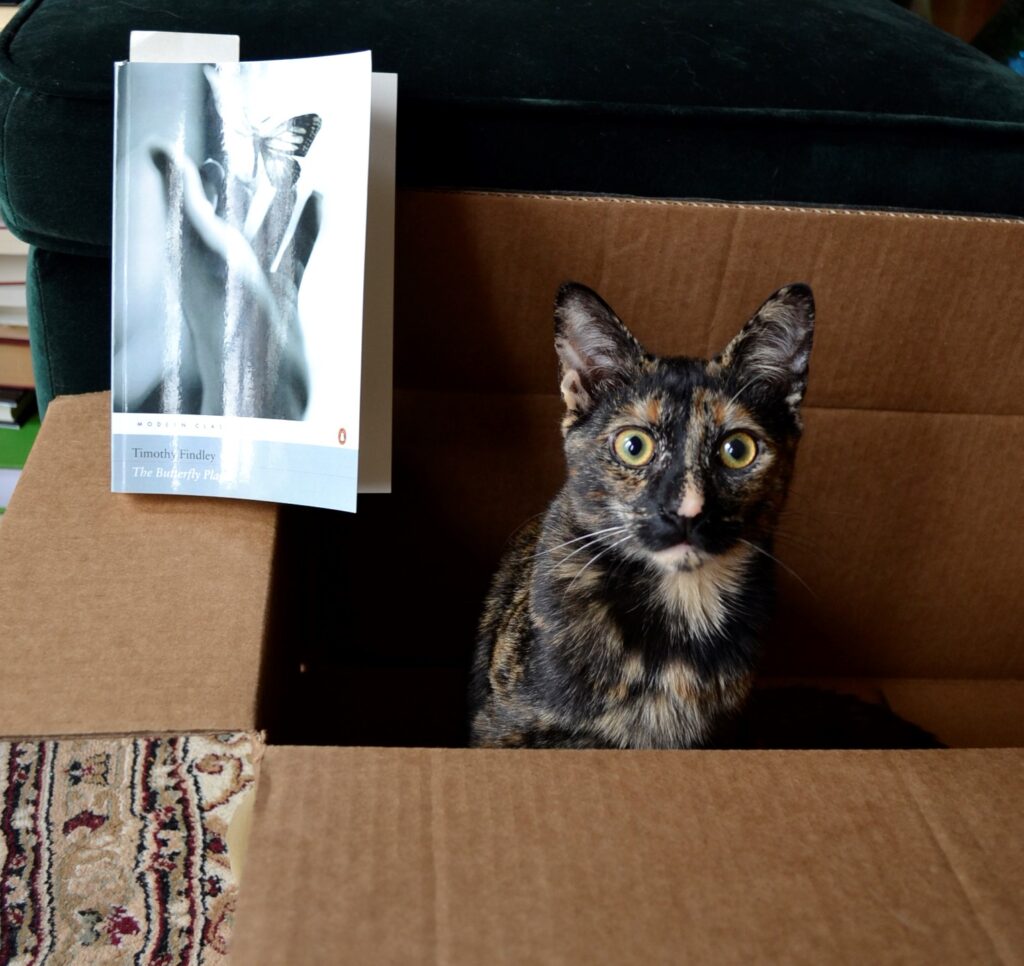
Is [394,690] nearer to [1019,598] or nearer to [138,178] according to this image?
[138,178]

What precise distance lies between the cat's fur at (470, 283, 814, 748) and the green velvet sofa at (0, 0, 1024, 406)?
0.75 feet

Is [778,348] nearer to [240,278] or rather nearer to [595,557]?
[595,557]

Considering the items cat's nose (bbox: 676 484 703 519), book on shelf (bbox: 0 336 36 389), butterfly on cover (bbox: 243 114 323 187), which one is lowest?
book on shelf (bbox: 0 336 36 389)

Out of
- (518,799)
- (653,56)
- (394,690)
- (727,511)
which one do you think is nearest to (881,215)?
(653,56)

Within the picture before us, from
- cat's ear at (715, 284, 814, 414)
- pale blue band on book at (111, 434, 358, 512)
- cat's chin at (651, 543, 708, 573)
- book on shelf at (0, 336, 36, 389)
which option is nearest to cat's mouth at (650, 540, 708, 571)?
cat's chin at (651, 543, 708, 573)

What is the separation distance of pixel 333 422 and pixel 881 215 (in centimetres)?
60

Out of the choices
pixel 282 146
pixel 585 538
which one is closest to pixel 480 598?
pixel 585 538

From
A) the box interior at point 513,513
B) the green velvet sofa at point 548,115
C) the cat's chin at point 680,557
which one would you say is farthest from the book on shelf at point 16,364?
the cat's chin at point 680,557

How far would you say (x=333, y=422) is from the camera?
0.92 metres

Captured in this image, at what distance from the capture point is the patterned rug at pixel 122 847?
0.69m

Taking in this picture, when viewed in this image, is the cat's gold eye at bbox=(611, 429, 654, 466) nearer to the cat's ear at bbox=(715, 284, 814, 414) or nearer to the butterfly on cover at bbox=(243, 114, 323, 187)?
the cat's ear at bbox=(715, 284, 814, 414)

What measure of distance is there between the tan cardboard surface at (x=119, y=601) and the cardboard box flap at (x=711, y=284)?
1.05 ft

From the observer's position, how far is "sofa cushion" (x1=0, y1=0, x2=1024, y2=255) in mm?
972

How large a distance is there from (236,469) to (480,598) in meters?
0.48
